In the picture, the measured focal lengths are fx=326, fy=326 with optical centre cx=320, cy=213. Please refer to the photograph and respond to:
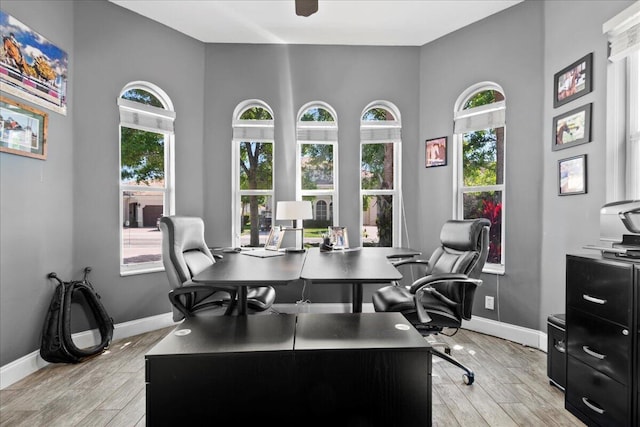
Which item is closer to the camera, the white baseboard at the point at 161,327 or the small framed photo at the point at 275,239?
the white baseboard at the point at 161,327

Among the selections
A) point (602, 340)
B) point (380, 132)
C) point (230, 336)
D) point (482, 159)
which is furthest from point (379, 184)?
point (230, 336)

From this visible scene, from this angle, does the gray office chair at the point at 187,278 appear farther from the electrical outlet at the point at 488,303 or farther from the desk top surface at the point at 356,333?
the electrical outlet at the point at 488,303

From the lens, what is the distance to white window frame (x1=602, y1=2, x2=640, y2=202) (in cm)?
215

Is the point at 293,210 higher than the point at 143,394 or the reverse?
higher

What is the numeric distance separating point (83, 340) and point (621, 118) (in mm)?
4557

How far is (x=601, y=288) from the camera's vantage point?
1.73 meters

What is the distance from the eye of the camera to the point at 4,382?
88.4 inches

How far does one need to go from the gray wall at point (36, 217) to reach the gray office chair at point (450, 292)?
2.60 metres

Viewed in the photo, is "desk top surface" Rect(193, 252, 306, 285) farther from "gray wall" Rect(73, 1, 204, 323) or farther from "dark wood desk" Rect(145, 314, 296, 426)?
"gray wall" Rect(73, 1, 204, 323)

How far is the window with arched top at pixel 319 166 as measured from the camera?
12.5 feet

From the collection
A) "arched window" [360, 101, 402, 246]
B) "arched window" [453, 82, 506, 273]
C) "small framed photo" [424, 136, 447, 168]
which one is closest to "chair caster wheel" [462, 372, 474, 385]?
"arched window" [453, 82, 506, 273]

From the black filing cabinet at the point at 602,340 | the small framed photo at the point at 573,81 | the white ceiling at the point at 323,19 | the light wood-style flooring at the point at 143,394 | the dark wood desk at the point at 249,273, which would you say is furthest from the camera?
the white ceiling at the point at 323,19

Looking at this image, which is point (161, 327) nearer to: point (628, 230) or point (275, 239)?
point (275, 239)

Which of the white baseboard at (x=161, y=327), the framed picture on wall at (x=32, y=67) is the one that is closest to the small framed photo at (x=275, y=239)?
the white baseboard at (x=161, y=327)
